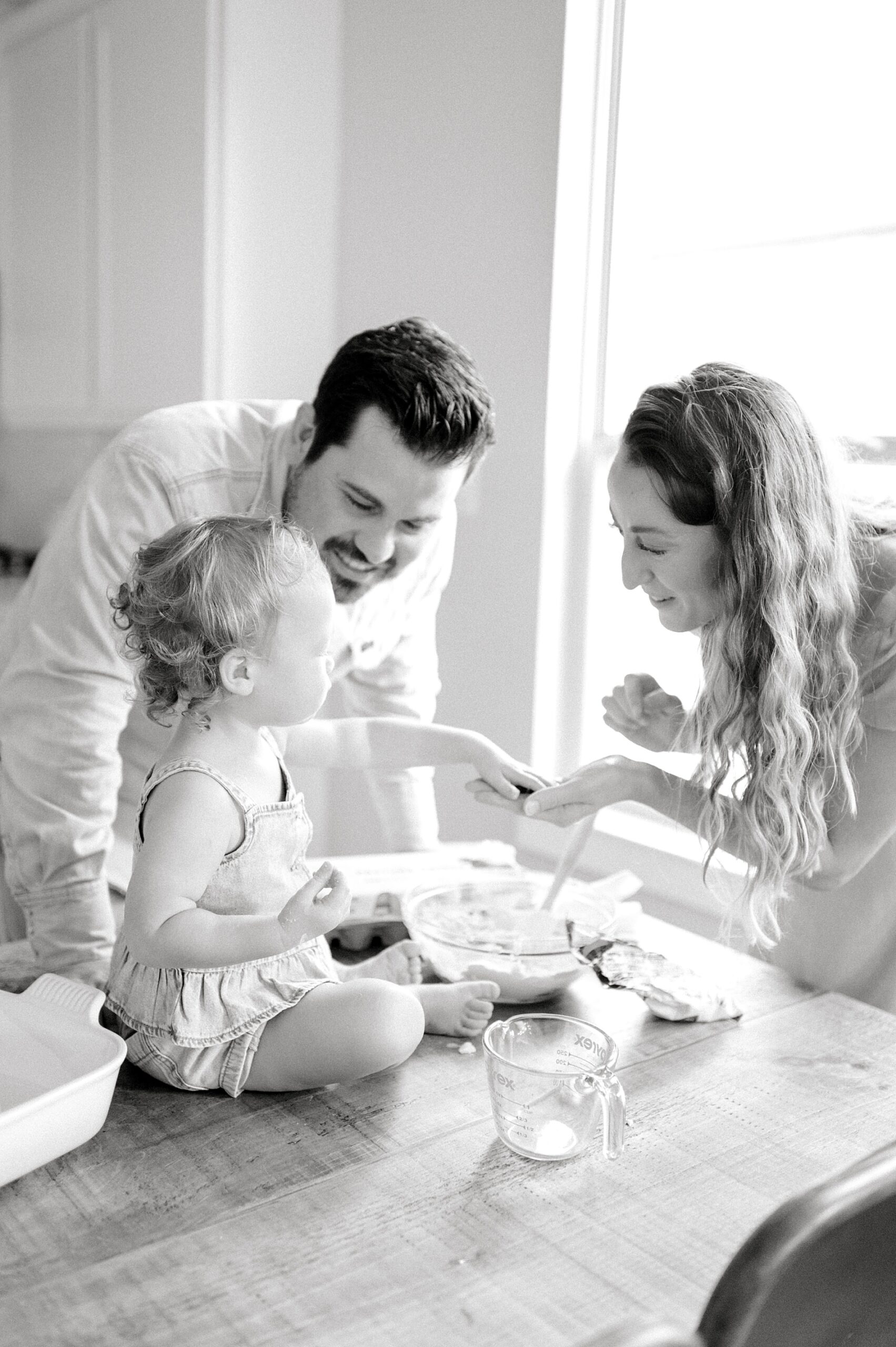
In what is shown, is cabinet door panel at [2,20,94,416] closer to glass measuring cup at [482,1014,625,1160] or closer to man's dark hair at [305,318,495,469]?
man's dark hair at [305,318,495,469]

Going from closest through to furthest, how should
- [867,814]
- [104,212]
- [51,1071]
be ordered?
1. [51,1071]
2. [867,814]
3. [104,212]

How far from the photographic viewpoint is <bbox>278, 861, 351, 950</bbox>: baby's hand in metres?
1.03

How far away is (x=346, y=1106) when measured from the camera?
3.67ft

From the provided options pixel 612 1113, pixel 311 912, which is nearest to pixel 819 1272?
pixel 612 1113

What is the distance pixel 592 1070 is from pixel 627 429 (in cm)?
71

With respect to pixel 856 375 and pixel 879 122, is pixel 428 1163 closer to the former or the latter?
pixel 856 375

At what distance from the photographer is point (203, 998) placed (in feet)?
3.72

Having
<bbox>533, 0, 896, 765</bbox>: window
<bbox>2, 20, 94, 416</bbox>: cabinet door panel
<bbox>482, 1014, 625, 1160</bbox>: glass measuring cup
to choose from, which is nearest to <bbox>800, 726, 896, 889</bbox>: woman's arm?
<bbox>482, 1014, 625, 1160</bbox>: glass measuring cup

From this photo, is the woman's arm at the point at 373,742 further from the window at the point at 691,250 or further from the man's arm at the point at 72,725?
the window at the point at 691,250

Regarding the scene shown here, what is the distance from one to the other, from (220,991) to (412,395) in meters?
0.78

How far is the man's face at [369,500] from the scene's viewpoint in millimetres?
1549

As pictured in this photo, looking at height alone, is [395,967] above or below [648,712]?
below

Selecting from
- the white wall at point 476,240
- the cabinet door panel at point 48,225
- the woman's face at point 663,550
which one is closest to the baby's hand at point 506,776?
the woman's face at point 663,550

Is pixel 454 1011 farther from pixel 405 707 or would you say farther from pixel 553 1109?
pixel 405 707
